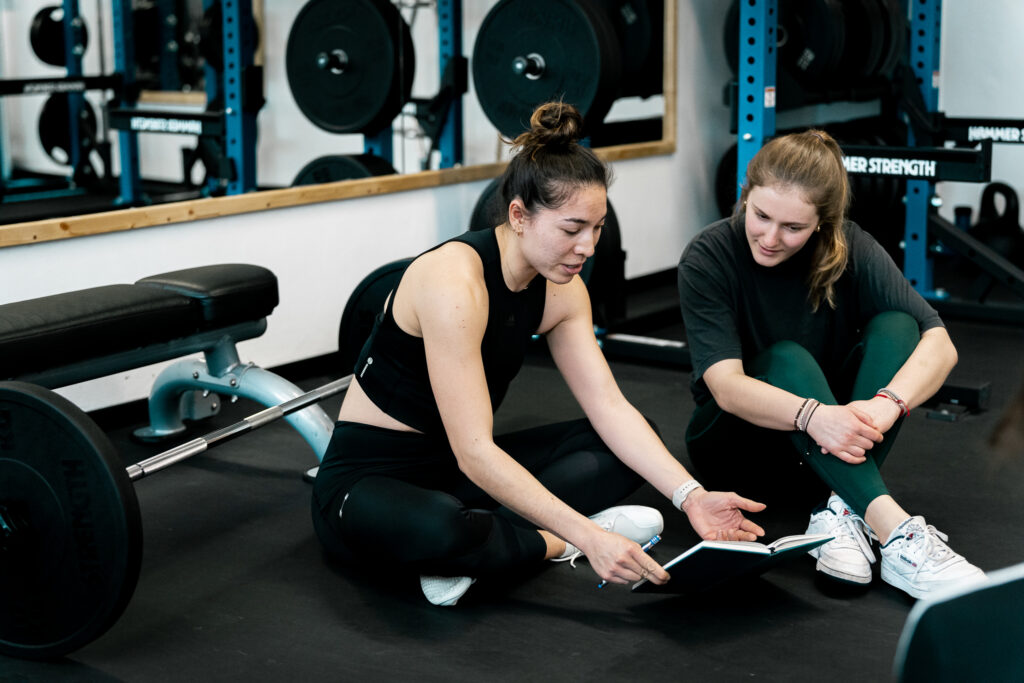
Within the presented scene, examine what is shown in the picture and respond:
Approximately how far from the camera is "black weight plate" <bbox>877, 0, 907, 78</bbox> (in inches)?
184

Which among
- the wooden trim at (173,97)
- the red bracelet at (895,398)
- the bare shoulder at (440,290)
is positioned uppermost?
the wooden trim at (173,97)

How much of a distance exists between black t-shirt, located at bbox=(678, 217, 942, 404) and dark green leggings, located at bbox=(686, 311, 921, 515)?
5 centimetres

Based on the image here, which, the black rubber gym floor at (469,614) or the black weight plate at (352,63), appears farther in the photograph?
the black weight plate at (352,63)

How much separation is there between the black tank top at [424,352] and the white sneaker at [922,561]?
2.48ft

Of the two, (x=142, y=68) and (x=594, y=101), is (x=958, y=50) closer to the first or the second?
(x=594, y=101)

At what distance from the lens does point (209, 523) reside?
2.55 m

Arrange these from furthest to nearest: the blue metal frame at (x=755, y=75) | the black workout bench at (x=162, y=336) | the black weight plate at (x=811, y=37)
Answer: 1. the black weight plate at (x=811, y=37)
2. the blue metal frame at (x=755, y=75)
3. the black workout bench at (x=162, y=336)

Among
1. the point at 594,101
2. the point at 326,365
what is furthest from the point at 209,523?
the point at 594,101

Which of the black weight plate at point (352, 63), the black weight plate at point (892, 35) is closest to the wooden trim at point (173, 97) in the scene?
the black weight plate at point (352, 63)

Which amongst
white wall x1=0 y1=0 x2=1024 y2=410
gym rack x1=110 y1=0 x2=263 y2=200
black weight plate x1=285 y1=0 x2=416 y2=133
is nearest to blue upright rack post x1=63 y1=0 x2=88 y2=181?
white wall x1=0 y1=0 x2=1024 y2=410

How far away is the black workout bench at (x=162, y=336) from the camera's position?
2328 mm

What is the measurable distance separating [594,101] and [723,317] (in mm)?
1702

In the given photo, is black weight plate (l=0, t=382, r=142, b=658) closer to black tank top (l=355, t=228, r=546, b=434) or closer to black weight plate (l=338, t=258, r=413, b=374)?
black tank top (l=355, t=228, r=546, b=434)

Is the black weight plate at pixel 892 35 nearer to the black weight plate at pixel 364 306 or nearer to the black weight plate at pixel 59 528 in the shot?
the black weight plate at pixel 364 306
